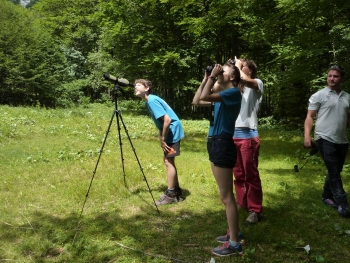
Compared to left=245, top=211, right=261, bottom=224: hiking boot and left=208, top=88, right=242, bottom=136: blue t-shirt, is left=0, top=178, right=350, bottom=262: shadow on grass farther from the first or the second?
left=208, top=88, right=242, bottom=136: blue t-shirt

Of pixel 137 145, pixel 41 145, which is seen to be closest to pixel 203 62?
pixel 137 145

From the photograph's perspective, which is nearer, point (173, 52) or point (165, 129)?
point (165, 129)

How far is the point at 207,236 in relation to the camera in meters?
3.76

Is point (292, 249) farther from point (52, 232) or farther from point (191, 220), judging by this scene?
point (52, 232)

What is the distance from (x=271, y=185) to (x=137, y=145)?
4539 mm

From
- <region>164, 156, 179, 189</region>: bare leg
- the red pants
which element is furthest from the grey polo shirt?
<region>164, 156, 179, 189</region>: bare leg

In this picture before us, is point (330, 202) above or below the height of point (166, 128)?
below

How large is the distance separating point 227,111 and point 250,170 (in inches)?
45.3

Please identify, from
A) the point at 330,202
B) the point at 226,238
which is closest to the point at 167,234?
the point at 226,238

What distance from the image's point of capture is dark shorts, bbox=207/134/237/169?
10.2 feet

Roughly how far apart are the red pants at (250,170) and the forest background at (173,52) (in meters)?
4.48

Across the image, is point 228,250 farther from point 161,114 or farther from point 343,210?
point 161,114

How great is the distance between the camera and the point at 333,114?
13.4ft

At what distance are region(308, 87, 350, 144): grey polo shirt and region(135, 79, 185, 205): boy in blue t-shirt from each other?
2.03m
